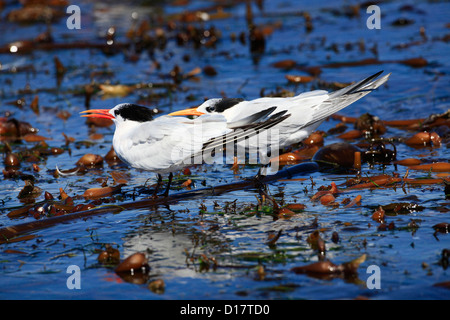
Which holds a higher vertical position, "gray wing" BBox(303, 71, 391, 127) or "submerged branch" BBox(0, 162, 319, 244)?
"gray wing" BBox(303, 71, 391, 127)

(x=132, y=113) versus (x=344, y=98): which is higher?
(x=344, y=98)

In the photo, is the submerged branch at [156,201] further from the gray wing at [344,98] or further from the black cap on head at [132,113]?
the black cap on head at [132,113]

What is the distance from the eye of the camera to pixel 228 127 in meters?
4.66

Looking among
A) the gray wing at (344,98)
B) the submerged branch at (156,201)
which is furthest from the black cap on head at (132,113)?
the gray wing at (344,98)

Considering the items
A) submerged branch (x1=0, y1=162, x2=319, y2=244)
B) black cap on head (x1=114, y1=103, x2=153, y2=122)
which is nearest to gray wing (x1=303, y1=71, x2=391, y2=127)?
submerged branch (x1=0, y1=162, x2=319, y2=244)

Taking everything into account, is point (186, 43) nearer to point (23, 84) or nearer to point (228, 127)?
point (23, 84)

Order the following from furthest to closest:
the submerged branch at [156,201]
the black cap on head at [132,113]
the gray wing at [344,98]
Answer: the gray wing at [344,98] → the black cap on head at [132,113] → the submerged branch at [156,201]

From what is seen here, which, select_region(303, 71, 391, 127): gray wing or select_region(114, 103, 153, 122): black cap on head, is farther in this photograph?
select_region(303, 71, 391, 127): gray wing

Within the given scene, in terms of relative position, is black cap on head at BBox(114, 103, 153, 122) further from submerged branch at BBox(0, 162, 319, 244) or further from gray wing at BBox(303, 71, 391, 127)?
gray wing at BBox(303, 71, 391, 127)

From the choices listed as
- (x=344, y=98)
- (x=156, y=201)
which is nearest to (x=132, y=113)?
(x=156, y=201)

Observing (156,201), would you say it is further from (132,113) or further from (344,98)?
(344,98)

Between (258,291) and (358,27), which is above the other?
(358,27)

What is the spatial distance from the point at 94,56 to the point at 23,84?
1.76 m

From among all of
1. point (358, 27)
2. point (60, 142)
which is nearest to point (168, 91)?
point (60, 142)
